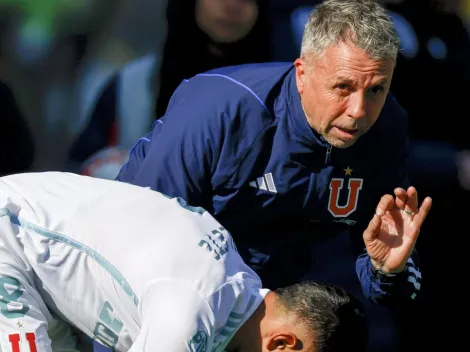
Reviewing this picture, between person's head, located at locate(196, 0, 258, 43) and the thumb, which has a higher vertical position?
person's head, located at locate(196, 0, 258, 43)

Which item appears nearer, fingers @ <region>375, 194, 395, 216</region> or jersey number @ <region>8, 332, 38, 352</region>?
jersey number @ <region>8, 332, 38, 352</region>

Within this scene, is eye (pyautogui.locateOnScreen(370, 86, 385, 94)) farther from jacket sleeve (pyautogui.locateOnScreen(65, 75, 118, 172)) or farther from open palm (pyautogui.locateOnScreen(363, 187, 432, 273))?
jacket sleeve (pyautogui.locateOnScreen(65, 75, 118, 172))

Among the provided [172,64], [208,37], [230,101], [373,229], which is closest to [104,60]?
[172,64]

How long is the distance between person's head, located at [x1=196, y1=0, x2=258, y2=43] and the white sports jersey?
1157mm

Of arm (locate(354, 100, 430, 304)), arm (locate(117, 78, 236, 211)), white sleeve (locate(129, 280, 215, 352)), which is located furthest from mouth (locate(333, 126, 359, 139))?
white sleeve (locate(129, 280, 215, 352))

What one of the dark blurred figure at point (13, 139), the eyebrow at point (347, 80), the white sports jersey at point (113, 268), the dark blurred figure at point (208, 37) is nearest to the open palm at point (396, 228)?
the eyebrow at point (347, 80)

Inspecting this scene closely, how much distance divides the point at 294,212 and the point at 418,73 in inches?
47.3

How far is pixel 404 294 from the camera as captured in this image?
10.3ft

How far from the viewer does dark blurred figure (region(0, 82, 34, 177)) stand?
142 inches

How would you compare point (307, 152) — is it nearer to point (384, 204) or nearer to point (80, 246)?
point (384, 204)

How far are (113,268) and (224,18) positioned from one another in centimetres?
147

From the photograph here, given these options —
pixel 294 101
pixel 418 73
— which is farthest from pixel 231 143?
pixel 418 73

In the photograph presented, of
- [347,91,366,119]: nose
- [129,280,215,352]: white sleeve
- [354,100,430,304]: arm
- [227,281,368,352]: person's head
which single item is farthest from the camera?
[354,100,430,304]: arm

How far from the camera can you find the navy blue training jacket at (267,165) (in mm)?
2926
